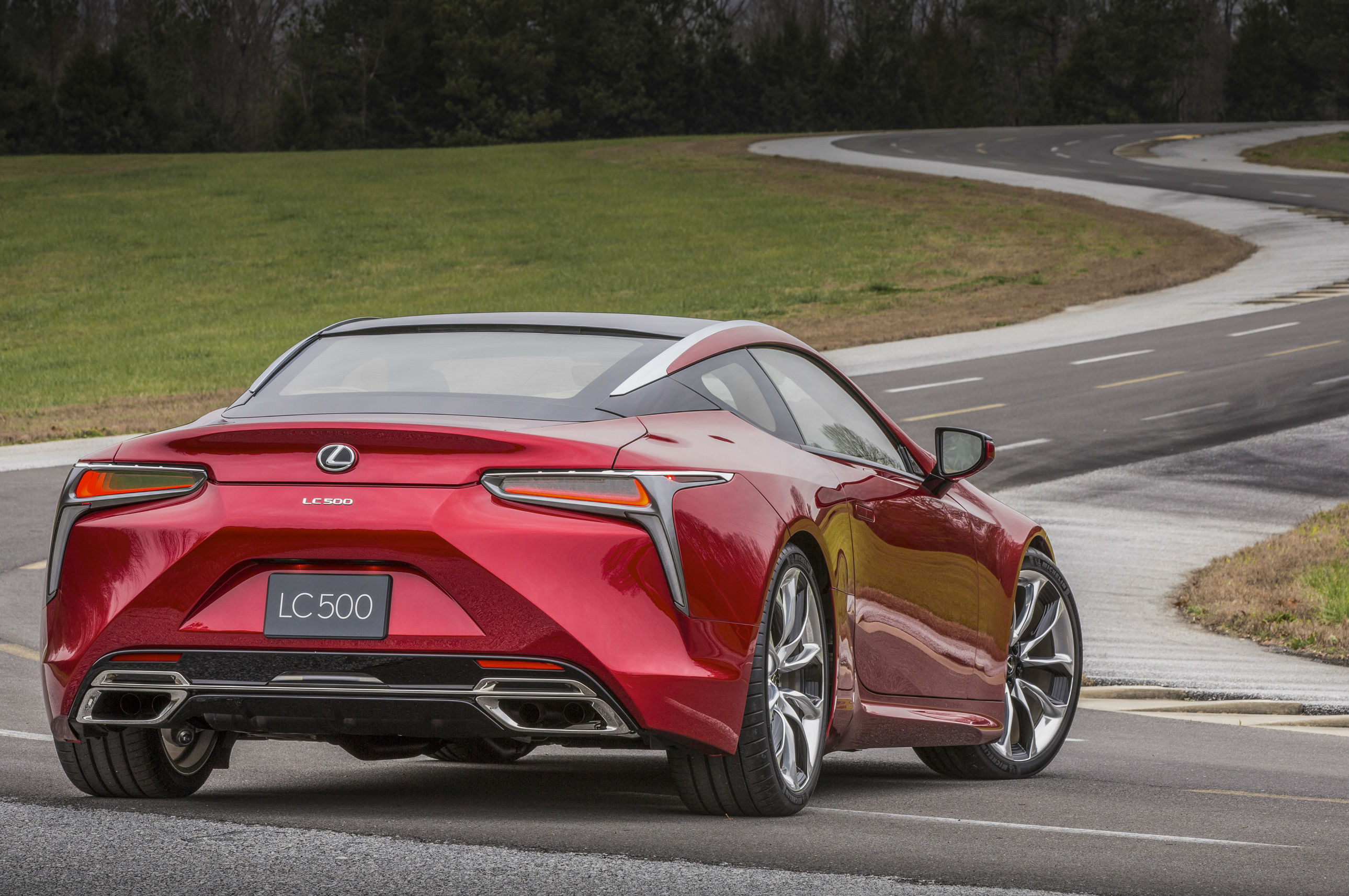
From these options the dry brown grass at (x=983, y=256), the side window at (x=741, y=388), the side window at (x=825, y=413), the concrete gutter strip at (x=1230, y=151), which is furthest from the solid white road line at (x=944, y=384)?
the concrete gutter strip at (x=1230, y=151)

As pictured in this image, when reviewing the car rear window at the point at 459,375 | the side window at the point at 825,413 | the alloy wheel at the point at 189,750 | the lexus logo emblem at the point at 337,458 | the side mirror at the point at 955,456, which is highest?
the car rear window at the point at 459,375

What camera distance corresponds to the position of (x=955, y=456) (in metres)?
6.34

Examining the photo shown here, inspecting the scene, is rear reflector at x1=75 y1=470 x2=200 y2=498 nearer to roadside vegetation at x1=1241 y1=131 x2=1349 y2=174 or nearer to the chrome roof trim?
the chrome roof trim

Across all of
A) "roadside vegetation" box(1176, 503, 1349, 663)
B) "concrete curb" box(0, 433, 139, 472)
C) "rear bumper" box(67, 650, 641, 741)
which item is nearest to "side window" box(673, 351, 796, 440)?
"rear bumper" box(67, 650, 641, 741)

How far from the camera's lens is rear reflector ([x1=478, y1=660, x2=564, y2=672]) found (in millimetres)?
4543

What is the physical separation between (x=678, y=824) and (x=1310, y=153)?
67246mm

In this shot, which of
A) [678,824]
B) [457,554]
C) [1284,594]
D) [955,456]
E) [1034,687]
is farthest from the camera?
[1284,594]

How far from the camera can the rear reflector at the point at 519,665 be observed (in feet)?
14.9

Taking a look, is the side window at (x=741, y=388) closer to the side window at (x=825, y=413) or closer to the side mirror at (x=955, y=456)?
the side window at (x=825, y=413)

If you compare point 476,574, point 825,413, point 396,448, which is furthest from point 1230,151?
point 476,574

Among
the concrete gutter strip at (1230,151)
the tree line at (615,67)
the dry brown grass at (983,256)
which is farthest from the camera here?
the tree line at (615,67)

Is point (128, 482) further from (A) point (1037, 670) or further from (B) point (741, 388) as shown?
(A) point (1037, 670)

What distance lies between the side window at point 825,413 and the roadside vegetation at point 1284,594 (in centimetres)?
655

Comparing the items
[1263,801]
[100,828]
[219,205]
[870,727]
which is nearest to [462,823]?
[100,828]
